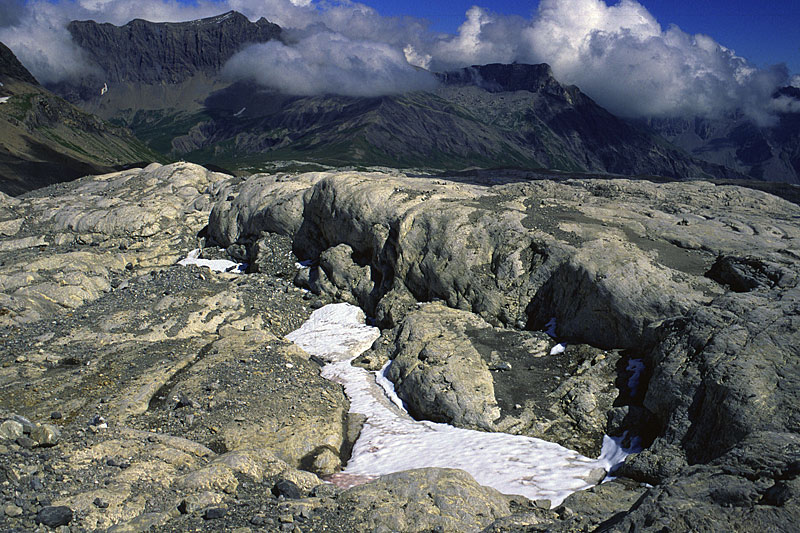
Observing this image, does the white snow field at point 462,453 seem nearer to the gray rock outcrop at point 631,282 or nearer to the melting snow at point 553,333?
the gray rock outcrop at point 631,282

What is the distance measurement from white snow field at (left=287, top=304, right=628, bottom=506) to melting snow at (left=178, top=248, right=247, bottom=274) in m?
20.7


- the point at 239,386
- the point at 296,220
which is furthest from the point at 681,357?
the point at 296,220

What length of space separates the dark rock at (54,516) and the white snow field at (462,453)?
28.4 ft

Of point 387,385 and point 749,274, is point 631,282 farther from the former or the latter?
point 387,385

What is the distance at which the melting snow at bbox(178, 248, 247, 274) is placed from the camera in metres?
41.1

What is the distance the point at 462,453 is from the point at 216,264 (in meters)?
31.2

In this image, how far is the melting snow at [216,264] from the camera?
135 feet

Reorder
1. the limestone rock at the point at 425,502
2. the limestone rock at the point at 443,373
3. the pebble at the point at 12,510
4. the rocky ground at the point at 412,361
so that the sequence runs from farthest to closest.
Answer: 1. the limestone rock at the point at 443,373
2. the limestone rock at the point at 425,502
3. the rocky ground at the point at 412,361
4. the pebble at the point at 12,510

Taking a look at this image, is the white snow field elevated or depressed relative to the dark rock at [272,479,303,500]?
elevated

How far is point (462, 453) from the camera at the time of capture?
695 inches

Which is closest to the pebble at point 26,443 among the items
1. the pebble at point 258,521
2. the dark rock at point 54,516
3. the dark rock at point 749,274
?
the dark rock at point 54,516

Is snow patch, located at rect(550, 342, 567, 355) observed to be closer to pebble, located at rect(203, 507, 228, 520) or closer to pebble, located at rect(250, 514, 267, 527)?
pebble, located at rect(250, 514, 267, 527)

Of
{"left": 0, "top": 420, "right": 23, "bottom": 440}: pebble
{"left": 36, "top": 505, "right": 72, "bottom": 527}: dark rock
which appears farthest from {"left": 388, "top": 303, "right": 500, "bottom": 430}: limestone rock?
{"left": 0, "top": 420, "right": 23, "bottom": 440}: pebble

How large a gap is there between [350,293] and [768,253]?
23500mm
